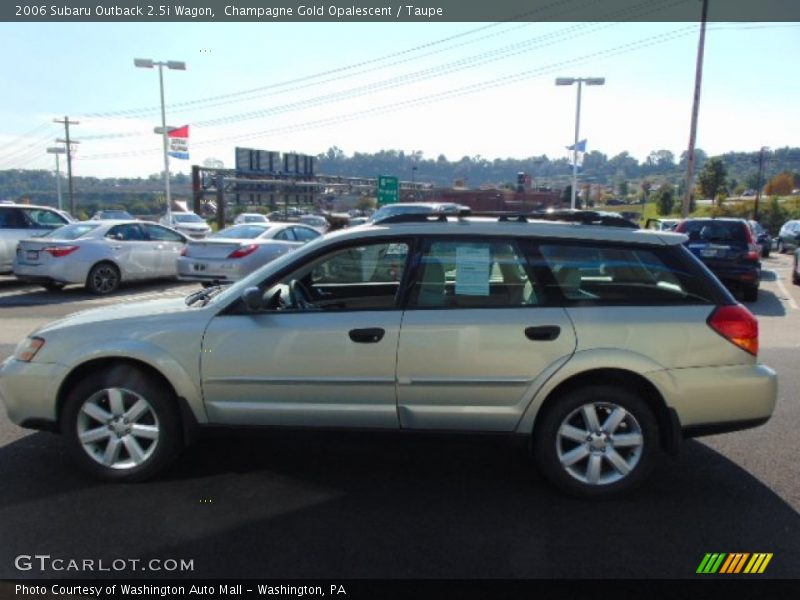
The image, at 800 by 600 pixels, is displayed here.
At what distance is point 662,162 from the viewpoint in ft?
395

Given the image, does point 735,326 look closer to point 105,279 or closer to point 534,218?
point 534,218

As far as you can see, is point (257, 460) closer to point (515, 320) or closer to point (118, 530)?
point (118, 530)

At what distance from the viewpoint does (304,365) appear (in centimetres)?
352

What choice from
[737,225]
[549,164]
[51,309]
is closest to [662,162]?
[549,164]

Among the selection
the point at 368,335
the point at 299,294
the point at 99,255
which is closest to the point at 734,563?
the point at 368,335

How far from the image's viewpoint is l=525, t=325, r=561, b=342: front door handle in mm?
3436

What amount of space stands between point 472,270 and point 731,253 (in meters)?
9.77

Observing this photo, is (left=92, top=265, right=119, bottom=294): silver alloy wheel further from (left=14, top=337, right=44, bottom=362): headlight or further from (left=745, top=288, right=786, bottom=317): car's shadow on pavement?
(left=745, top=288, right=786, bottom=317): car's shadow on pavement

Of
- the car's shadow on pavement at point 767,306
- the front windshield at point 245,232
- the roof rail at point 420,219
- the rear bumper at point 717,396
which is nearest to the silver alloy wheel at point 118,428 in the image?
the roof rail at point 420,219

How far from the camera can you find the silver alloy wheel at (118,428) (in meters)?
3.63

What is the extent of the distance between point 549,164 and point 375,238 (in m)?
103

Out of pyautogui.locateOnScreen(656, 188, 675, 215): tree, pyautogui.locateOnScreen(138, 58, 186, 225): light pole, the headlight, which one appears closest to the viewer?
the headlight

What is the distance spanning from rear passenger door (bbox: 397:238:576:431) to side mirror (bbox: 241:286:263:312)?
881mm

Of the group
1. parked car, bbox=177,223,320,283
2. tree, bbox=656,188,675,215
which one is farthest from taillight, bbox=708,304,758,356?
tree, bbox=656,188,675,215
